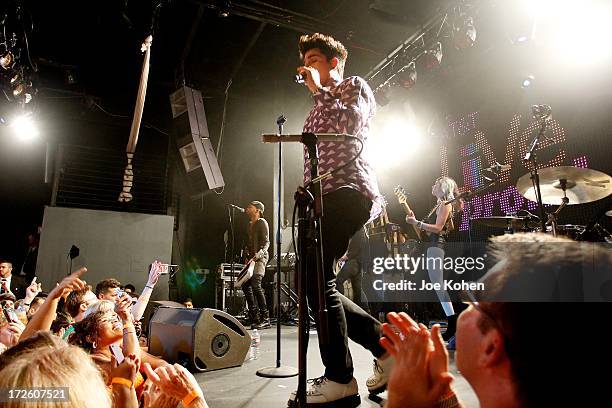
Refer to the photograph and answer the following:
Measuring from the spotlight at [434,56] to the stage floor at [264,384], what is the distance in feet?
15.0

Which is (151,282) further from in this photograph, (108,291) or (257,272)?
(257,272)

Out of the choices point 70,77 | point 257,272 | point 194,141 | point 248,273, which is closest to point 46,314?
point 248,273

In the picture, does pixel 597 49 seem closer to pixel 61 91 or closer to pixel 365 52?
pixel 365 52

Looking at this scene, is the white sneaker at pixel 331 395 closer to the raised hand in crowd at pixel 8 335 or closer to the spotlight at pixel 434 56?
the raised hand in crowd at pixel 8 335

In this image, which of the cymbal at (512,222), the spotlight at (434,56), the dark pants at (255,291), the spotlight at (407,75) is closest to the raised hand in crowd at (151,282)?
the dark pants at (255,291)

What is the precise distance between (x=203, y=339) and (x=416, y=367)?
9.27 ft

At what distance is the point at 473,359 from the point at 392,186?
8.85 meters

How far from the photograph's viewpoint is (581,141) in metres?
5.53

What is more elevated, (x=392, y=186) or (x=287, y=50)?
(x=287, y=50)

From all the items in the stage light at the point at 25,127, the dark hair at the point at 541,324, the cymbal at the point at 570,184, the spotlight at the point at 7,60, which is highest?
the spotlight at the point at 7,60

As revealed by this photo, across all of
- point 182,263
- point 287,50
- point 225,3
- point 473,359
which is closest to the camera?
point 473,359

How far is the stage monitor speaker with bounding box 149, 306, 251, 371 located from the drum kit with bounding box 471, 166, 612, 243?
9.84ft

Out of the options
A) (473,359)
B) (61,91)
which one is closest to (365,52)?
(61,91)

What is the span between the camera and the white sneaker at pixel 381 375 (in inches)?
84.4
